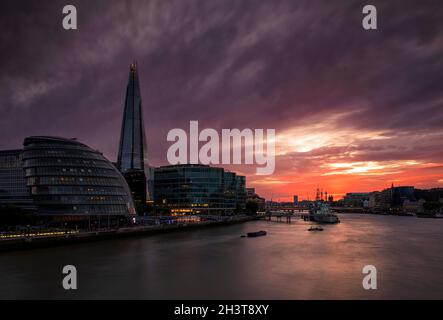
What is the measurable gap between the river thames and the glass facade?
11335 centimetres

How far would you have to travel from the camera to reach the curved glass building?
79812mm

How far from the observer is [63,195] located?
79.8m

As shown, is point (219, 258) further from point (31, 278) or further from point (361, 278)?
point (31, 278)

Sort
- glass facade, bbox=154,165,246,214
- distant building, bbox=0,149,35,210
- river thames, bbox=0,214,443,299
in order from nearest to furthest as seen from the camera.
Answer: river thames, bbox=0,214,443,299 < distant building, bbox=0,149,35,210 < glass facade, bbox=154,165,246,214

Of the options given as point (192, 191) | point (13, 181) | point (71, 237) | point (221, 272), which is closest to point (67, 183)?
point (13, 181)

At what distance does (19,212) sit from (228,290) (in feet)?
183

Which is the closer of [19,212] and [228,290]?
[228,290]

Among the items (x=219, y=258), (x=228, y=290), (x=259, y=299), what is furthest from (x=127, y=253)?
(x=259, y=299)

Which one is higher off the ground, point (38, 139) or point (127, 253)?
point (38, 139)

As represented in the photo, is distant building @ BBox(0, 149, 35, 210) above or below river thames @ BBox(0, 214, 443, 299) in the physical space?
above

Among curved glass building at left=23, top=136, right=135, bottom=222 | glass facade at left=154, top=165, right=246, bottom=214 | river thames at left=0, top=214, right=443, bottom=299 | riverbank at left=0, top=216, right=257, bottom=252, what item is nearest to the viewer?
river thames at left=0, top=214, right=443, bottom=299

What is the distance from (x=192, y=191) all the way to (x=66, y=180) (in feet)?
320

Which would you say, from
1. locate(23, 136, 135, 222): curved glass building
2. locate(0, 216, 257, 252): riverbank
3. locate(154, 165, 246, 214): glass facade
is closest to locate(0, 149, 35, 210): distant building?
locate(23, 136, 135, 222): curved glass building

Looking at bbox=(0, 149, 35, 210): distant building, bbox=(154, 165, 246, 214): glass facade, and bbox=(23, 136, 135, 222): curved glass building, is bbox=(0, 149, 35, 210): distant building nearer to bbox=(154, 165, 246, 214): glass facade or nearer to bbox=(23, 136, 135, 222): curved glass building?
bbox=(23, 136, 135, 222): curved glass building
